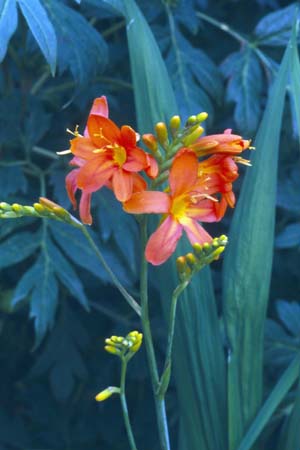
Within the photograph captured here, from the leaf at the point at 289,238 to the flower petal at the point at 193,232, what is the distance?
1.81 feet

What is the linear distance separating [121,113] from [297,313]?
417 millimetres

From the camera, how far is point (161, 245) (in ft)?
2.61

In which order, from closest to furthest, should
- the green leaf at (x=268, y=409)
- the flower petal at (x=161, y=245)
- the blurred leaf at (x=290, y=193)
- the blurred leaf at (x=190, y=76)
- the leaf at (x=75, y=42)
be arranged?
1. the flower petal at (x=161, y=245)
2. the green leaf at (x=268, y=409)
3. the leaf at (x=75, y=42)
4. the blurred leaf at (x=190, y=76)
5. the blurred leaf at (x=290, y=193)

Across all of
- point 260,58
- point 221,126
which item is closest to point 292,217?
point 221,126

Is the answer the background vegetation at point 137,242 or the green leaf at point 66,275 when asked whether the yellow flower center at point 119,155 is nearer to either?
the background vegetation at point 137,242

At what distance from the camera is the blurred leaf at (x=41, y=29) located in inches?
40.5

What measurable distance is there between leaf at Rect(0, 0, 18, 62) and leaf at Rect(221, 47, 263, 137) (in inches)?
15.0

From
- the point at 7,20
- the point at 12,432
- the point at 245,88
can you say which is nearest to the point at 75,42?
the point at 7,20

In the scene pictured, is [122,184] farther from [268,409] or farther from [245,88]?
[245,88]

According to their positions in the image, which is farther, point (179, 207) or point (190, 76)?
point (190, 76)

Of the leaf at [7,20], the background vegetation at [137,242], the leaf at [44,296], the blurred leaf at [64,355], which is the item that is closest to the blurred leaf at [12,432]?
the background vegetation at [137,242]

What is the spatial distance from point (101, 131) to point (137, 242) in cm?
57

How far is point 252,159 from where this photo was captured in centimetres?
103

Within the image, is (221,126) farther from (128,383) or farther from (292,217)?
(128,383)
